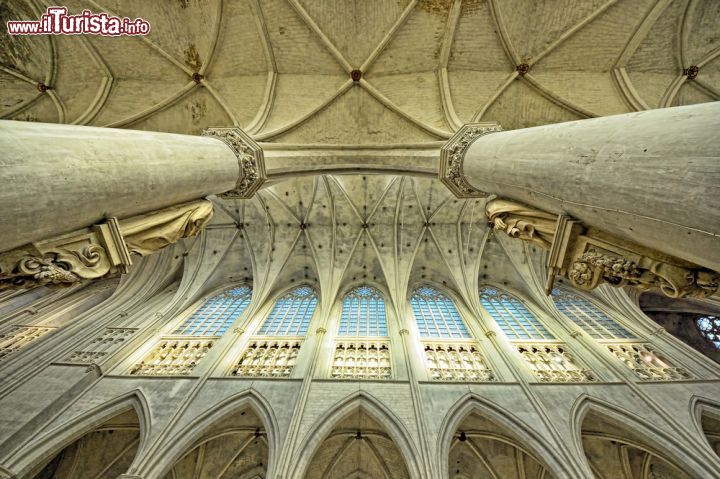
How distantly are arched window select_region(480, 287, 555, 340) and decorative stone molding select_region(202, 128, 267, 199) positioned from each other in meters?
9.62

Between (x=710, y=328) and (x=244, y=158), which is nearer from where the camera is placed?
(x=244, y=158)

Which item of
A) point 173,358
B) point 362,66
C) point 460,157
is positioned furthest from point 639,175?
point 173,358

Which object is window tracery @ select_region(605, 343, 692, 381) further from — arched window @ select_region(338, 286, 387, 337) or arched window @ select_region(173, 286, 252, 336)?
arched window @ select_region(173, 286, 252, 336)

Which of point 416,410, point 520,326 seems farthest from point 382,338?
point 520,326

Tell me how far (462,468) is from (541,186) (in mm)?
8397

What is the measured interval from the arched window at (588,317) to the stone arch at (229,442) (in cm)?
1081

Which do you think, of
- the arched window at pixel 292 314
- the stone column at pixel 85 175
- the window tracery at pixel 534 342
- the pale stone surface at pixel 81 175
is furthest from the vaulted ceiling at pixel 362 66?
the window tracery at pixel 534 342

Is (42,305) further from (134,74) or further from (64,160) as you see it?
(64,160)

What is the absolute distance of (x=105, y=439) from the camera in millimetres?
7543

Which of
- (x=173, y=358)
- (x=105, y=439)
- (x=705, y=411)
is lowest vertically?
(x=705, y=411)

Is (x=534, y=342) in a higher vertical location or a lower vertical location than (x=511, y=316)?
lower

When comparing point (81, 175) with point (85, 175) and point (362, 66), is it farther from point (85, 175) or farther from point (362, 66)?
point (362, 66)

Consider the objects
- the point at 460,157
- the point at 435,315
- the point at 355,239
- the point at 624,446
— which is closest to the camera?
the point at 460,157

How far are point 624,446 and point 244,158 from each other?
12200mm
